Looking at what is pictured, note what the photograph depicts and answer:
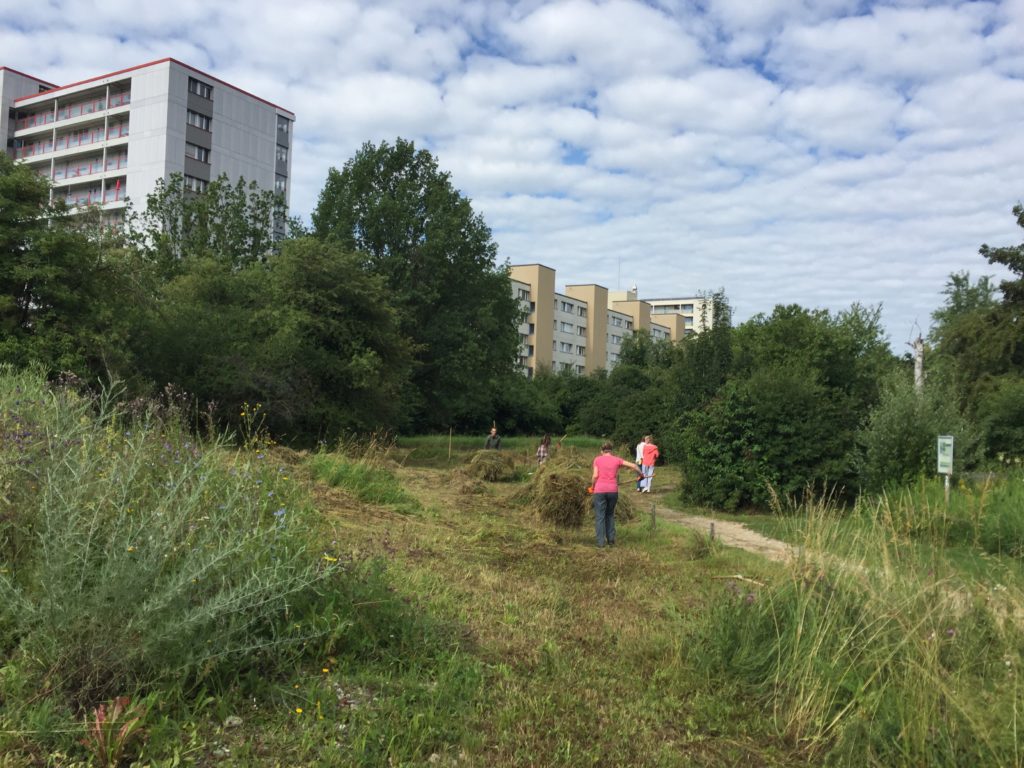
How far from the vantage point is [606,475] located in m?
11.2

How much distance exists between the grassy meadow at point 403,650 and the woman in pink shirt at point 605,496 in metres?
4.55

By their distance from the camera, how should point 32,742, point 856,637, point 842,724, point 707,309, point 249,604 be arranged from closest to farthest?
point 32,742, point 249,604, point 842,724, point 856,637, point 707,309

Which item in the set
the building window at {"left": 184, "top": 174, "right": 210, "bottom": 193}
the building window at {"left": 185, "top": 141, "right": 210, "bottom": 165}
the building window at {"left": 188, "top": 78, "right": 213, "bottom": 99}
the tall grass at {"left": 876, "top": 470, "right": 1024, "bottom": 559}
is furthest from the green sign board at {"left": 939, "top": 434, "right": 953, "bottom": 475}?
the building window at {"left": 188, "top": 78, "right": 213, "bottom": 99}

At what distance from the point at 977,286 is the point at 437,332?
47.9m

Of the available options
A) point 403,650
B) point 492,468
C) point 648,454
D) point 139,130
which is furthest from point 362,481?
point 139,130

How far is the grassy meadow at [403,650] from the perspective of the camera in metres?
3.64

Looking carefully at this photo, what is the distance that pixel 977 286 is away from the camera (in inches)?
2430

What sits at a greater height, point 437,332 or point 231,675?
point 437,332

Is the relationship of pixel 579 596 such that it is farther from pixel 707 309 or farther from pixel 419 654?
pixel 707 309

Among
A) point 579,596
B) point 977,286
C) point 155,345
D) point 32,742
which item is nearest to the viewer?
point 32,742

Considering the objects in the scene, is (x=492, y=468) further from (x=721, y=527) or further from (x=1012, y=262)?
(x=1012, y=262)

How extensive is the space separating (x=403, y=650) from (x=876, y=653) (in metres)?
2.73

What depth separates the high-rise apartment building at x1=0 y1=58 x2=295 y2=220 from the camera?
56438 millimetres

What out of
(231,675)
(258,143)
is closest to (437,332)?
(231,675)
